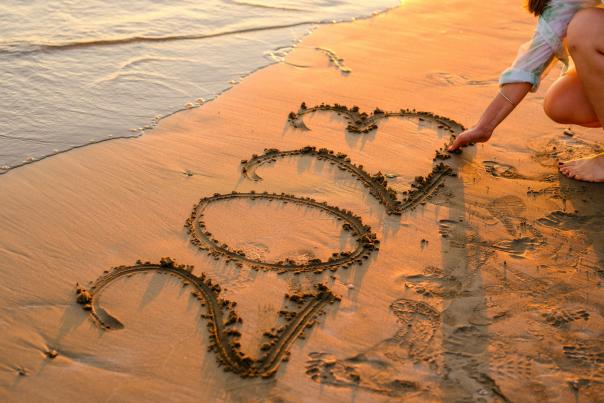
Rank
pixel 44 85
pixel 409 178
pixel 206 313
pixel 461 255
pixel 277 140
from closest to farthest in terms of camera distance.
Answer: pixel 206 313 → pixel 461 255 → pixel 409 178 → pixel 277 140 → pixel 44 85

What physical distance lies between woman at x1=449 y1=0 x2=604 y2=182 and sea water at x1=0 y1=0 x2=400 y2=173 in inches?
81.2

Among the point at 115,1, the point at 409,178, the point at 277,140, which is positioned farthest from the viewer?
the point at 115,1

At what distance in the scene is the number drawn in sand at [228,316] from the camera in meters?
2.41

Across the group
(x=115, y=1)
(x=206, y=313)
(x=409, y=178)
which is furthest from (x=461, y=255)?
(x=115, y=1)

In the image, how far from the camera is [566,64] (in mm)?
3457

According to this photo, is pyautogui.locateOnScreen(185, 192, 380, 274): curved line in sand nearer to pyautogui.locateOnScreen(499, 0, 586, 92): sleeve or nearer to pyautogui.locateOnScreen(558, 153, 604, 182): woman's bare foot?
pyautogui.locateOnScreen(499, 0, 586, 92): sleeve

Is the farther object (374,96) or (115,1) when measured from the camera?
(115,1)

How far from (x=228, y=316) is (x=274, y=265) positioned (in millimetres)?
398

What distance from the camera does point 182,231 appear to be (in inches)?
124

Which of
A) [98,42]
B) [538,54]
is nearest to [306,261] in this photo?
[538,54]

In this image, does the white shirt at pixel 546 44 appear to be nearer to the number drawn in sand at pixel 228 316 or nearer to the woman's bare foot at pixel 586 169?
the woman's bare foot at pixel 586 169

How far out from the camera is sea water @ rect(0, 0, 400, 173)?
4145 mm

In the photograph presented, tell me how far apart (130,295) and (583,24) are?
8.07 feet

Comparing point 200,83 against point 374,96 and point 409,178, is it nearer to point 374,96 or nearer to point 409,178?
point 374,96
